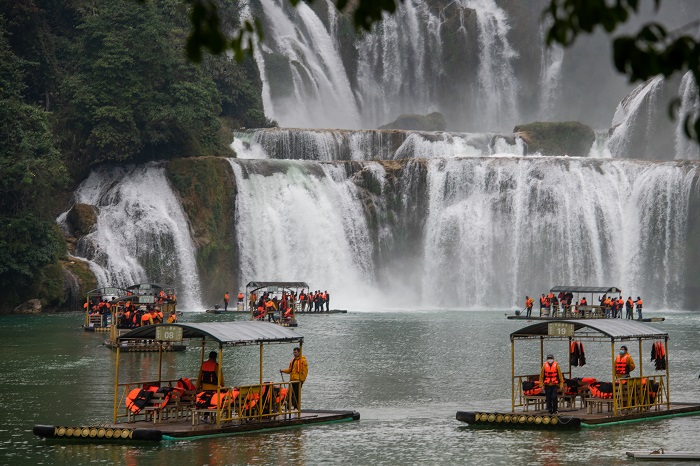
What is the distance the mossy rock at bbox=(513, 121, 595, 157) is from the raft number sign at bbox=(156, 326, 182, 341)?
232ft

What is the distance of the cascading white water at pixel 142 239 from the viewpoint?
7550cm

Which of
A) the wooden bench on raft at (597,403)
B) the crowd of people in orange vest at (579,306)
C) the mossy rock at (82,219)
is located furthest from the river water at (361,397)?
the mossy rock at (82,219)

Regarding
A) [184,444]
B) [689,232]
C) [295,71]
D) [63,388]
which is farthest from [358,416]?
[295,71]

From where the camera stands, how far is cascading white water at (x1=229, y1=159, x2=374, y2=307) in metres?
80.8

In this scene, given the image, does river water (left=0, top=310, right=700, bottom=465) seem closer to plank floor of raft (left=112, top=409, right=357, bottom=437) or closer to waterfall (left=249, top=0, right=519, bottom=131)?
plank floor of raft (left=112, top=409, right=357, bottom=437)

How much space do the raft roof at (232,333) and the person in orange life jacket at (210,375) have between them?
46 centimetres

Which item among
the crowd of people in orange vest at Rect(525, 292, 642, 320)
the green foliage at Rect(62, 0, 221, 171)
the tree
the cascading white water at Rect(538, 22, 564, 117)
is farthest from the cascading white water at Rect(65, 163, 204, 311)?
the tree

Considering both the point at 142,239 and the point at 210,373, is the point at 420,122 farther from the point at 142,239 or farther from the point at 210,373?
the point at 210,373

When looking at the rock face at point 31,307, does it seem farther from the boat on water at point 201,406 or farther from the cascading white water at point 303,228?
the boat on water at point 201,406

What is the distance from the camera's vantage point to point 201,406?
2453 cm

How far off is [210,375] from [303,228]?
5724 centimetres

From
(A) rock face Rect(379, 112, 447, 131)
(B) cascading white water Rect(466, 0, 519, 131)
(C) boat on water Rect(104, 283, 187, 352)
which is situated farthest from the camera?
(B) cascading white water Rect(466, 0, 519, 131)

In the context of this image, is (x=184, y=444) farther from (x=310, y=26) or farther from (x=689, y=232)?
(x=310, y=26)

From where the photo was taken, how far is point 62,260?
72.6m
